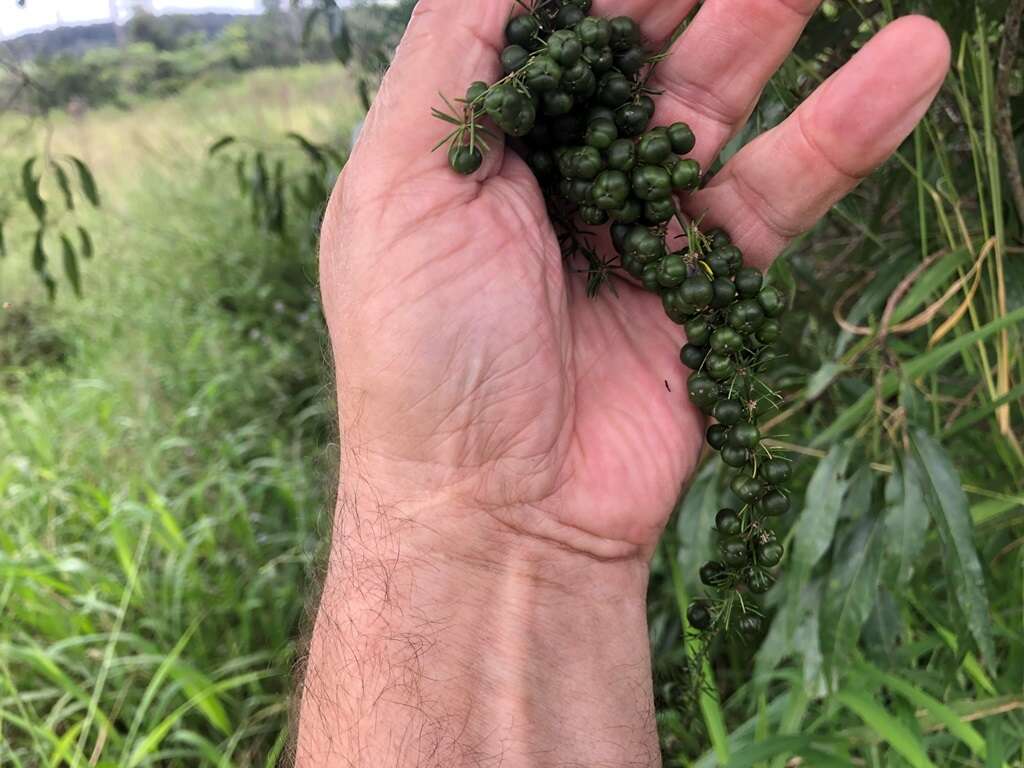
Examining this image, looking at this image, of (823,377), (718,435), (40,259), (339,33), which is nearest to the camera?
(718,435)

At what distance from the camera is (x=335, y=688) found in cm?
125

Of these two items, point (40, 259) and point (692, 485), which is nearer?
point (692, 485)

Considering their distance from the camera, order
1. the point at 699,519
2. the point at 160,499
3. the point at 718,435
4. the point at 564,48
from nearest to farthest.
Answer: the point at 564,48 < the point at 718,435 < the point at 699,519 < the point at 160,499

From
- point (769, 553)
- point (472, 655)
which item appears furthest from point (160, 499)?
point (769, 553)

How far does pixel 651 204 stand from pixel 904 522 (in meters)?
0.70

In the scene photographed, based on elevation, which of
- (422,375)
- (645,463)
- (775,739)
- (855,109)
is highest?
(855,109)

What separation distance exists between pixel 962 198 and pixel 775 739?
1.06m

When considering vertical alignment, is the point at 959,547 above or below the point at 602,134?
below

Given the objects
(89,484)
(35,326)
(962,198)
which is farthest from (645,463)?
(35,326)

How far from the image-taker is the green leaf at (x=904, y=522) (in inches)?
51.6

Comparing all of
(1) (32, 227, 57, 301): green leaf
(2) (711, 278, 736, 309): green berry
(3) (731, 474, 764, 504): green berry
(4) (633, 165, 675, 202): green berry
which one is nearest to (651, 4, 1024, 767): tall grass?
(3) (731, 474, 764, 504): green berry

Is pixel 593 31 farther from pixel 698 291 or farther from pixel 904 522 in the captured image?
pixel 904 522

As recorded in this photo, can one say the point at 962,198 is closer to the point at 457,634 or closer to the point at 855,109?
the point at 855,109

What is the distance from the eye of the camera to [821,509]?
4.55 ft
